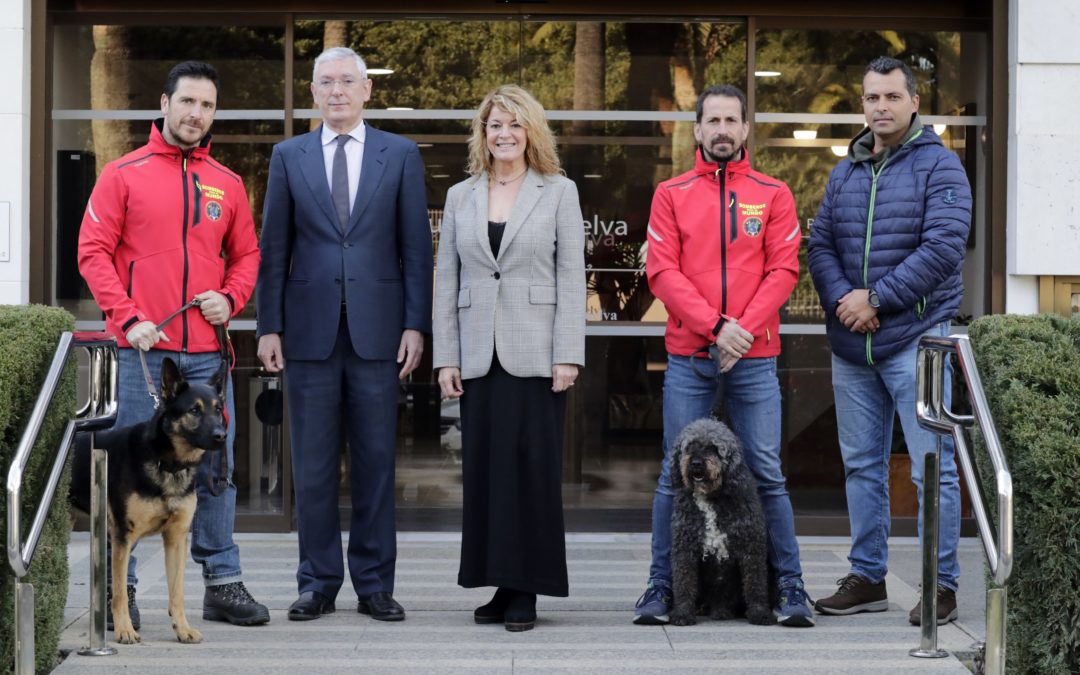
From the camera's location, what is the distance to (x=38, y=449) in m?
4.61

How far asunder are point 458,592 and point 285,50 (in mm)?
3614

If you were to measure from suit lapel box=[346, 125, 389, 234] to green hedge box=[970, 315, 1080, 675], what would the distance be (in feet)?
8.37

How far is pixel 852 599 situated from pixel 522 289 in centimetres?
197

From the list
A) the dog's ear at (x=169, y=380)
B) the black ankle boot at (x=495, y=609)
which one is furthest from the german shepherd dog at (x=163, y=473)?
the black ankle boot at (x=495, y=609)

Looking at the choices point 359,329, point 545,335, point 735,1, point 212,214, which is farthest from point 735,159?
point 735,1

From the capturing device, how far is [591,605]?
5.97m

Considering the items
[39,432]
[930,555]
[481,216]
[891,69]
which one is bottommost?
[930,555]

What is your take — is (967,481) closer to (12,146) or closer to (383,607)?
(383,607)

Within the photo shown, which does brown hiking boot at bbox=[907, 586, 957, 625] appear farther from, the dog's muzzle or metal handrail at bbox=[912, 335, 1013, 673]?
the dog's muzzle

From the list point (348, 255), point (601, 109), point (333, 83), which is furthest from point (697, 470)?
point (601, 109)

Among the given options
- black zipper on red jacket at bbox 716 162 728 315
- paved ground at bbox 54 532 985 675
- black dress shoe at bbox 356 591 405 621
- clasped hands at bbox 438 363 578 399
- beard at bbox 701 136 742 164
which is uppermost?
beard at bbox 701 136 742 164

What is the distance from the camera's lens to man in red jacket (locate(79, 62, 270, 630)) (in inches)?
211

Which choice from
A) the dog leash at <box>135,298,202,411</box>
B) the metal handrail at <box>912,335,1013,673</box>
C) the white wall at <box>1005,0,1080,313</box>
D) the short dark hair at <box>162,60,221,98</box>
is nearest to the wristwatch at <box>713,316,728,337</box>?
the metal handrail at <box>912,335,1013,673</box>

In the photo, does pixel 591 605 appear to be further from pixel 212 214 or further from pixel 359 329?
pixel 212 214
